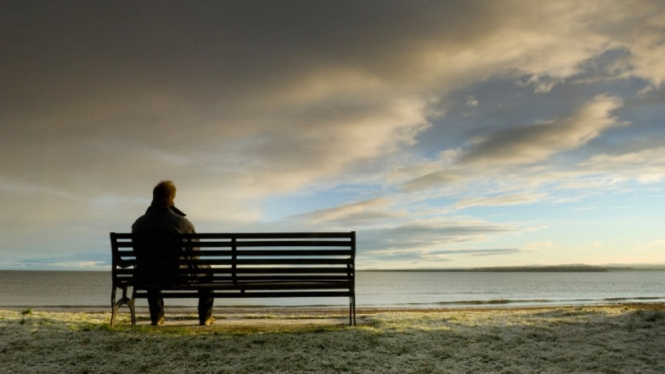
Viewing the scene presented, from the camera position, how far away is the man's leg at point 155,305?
7672 mm

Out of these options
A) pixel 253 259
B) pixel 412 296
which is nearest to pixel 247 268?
pixel 253 259

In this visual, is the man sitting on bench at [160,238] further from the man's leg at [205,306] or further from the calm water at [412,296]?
the calm water at [412,296]

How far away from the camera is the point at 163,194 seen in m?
7.95

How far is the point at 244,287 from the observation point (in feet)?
24.7

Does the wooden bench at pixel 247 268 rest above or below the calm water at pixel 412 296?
above

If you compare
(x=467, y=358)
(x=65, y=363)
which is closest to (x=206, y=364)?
(x=65, y=363)

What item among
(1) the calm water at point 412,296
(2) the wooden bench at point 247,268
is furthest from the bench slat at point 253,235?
(1) the calm water at point 412,296

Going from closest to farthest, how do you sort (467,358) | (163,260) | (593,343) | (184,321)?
(467,358)
(593,343)
(163,260)
(184,321)

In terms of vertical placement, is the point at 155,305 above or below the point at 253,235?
below

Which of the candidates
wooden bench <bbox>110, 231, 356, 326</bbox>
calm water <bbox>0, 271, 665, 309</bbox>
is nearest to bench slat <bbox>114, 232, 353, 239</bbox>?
wooden bench <bbox>110, 231, 356, 326</bbox>

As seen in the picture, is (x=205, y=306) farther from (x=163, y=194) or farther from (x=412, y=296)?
(x=412, y=296)

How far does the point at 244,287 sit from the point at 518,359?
3859 millimetres

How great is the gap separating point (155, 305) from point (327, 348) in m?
3.12

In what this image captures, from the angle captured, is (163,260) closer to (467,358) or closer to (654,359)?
(467,358)
